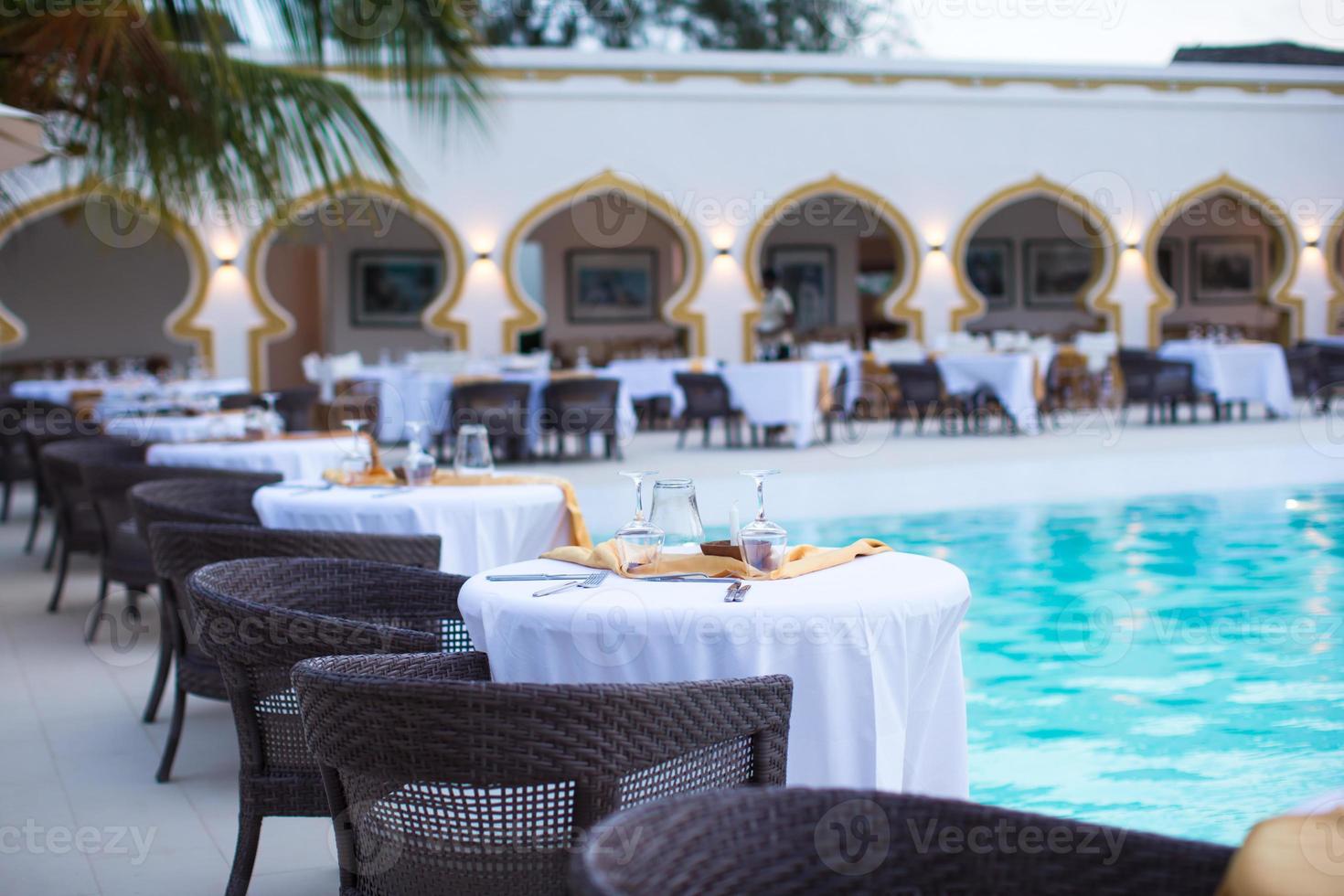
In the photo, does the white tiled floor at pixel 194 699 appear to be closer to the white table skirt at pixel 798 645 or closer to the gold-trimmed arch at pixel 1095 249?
the white table skirt at pixel 798 645

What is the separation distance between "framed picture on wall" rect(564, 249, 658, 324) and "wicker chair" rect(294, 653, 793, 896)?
64.2ft

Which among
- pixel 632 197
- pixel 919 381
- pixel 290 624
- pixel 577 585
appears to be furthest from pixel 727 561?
pixel 632 197

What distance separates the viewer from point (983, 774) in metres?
3.99

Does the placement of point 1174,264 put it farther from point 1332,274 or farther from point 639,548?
point 639,548

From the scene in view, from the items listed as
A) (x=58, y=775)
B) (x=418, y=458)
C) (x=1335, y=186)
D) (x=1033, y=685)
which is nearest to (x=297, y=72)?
(x=418, y=458)

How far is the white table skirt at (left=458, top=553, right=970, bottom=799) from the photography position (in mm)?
2580

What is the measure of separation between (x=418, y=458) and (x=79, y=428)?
19.5 feet

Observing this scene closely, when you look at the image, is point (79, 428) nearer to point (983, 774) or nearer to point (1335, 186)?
point (983, 774)

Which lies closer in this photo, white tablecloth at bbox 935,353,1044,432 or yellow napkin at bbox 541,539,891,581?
yellow napkin at bbox 541,539,891,581

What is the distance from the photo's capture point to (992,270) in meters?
22.9

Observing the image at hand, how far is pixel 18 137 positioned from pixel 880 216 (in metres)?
15.0

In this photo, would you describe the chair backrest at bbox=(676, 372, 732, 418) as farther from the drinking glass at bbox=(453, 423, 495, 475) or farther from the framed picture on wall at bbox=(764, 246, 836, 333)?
the drinking glass at bbox=(453, 423, 495, 475)

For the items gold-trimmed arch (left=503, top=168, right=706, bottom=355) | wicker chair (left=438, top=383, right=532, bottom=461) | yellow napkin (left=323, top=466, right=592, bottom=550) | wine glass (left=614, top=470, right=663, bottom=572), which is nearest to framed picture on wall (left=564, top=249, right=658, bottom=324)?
gold-trimmed arch (left=503, top=168, right=706, bottom=355)

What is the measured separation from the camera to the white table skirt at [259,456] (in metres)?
6.58
